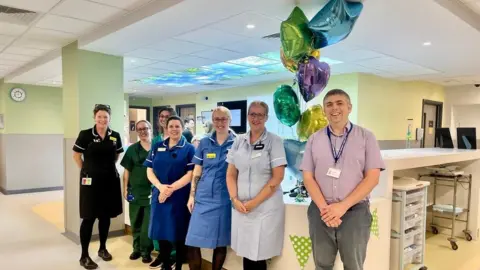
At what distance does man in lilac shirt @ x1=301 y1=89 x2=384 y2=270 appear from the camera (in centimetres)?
193

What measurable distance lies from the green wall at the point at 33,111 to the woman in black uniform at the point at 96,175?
487 cm

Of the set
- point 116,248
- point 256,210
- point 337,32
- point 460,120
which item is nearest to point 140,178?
point 116,248

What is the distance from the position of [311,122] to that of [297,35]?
2.23ft

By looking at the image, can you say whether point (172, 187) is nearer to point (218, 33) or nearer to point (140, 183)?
point (140, 183)

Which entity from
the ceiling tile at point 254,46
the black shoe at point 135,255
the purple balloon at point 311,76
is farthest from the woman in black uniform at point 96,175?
the purple balloon at point 311,76

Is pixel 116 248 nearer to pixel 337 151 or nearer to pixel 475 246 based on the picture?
pixel 337 151

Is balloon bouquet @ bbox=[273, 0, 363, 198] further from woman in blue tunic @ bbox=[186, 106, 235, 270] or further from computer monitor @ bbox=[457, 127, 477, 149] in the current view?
computer monitor @ bbox=[457, 127, 477, 149]

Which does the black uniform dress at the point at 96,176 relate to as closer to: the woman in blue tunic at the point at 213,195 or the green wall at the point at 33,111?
the woman in blue tunic at the point at 213,195

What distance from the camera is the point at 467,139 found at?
4980 mm

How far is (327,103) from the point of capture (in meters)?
2.05

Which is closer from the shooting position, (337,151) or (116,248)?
(337,151)

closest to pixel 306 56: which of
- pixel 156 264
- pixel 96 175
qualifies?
pixel 96 175

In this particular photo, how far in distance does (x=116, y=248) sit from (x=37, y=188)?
15.0 ft

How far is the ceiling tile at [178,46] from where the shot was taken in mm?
3828
